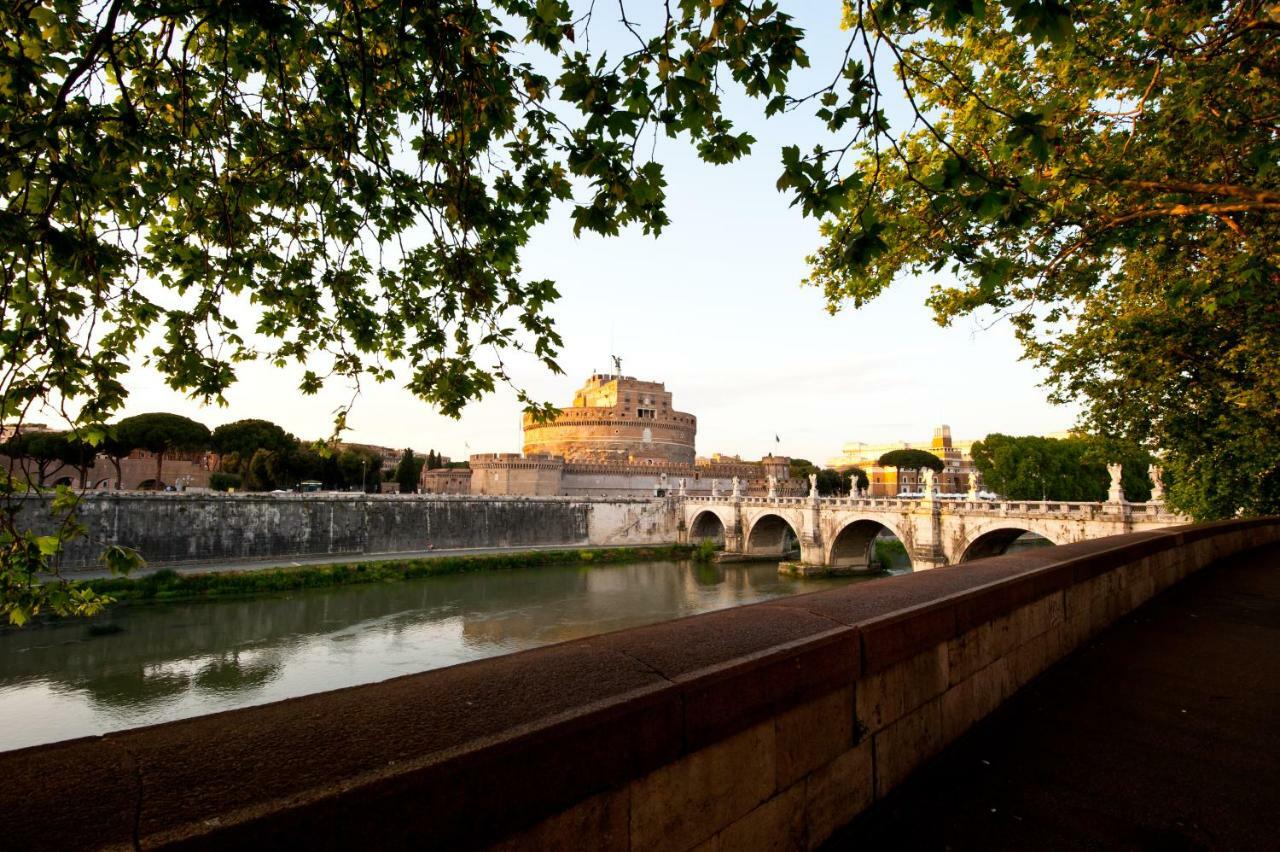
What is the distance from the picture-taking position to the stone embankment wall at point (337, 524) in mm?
27906

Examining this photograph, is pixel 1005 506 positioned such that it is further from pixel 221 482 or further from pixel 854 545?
pixel 221 482

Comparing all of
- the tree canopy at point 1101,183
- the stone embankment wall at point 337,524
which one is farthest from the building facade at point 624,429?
the tree canopy at point 1101,183

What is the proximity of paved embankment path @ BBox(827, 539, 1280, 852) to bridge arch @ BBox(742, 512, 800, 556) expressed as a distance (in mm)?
33810

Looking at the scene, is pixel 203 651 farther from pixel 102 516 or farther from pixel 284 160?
pixel 284 160

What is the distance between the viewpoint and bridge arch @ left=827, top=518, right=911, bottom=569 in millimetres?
30922

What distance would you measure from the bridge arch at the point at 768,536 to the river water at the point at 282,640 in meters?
8.68

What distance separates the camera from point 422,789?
4.00ft

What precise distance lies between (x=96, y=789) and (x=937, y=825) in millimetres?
2492

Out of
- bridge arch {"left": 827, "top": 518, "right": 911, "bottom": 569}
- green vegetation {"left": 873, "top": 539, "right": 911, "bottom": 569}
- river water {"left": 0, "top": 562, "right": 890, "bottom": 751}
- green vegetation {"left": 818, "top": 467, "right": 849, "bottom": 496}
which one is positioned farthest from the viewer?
green vegetation {"left": 818, "top": 467, "right": 849, "bottom": 496}

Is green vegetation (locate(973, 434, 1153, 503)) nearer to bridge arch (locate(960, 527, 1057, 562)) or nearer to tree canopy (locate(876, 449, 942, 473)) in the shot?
bridge arch (locate(960, 527, 1057, 562))

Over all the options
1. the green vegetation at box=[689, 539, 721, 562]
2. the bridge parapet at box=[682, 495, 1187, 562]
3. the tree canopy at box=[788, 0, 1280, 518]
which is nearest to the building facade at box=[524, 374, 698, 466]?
the green vegetation at box=[689, 539, 721, 562]

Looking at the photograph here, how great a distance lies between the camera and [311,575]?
2667 cm

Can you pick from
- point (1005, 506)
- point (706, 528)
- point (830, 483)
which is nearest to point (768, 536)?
point (706, 528)

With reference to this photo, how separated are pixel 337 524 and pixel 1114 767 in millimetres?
36216
